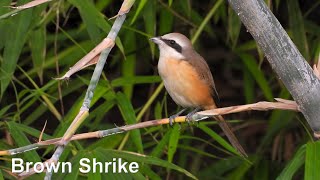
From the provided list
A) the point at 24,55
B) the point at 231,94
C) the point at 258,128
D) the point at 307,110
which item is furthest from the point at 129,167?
the point at 231,94

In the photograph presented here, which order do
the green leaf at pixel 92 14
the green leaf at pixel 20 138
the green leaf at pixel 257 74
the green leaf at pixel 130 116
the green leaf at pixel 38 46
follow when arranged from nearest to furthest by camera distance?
the green leaf at pixel 20 138 < the green leaf at pixel 92 14 < the green leaf at pixel 130 116 < the green leaf at pixel 38 46 < the green leaf at pixel 257 74

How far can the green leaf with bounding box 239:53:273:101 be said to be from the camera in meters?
3.35

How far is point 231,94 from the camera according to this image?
439 cm

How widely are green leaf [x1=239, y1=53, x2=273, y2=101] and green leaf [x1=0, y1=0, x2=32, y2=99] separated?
44.8 inches

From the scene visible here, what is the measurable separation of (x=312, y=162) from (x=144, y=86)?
2.10 m

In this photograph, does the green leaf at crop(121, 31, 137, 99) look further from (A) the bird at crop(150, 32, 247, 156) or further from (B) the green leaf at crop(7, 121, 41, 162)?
(B) the green leaf at crop(7, 121, 41, 162)

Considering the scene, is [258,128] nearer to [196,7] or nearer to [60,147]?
[196,7]

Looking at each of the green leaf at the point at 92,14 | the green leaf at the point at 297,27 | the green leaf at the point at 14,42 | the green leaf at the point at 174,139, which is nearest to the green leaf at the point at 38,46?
the green leaf at the point at 14,42

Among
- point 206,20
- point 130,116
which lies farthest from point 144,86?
point 130,116

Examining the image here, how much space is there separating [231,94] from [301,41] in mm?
1365

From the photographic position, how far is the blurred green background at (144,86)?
2.60 m

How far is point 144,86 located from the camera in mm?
4047

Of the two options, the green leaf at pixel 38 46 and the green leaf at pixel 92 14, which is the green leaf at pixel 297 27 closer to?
the green leaf at pixel 92 14

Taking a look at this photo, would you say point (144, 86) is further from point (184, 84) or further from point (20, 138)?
point (20, 138)
